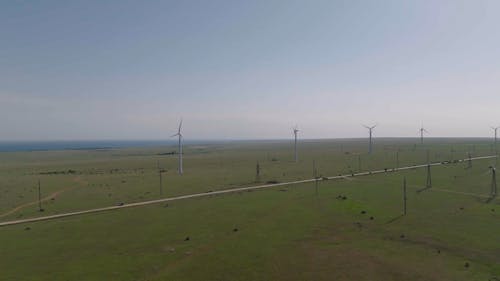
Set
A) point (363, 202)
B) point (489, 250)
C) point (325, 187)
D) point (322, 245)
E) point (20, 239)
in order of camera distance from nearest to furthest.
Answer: point (489, 250)
point (322, 245)
point (20, 239)
point (363, 202)
point (325, 187)

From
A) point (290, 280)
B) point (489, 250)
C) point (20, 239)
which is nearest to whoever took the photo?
point (290, 280)

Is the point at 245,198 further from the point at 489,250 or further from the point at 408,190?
the point at 489,250

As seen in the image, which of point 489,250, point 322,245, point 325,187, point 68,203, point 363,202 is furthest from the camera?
point 325,187

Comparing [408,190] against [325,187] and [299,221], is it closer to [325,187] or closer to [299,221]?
[325,187]

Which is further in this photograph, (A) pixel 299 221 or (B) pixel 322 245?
(A) pixel 299 221

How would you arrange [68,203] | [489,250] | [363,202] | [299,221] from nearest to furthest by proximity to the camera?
1. [489,250]
2. [299,221]
3. [363,202]
4. [68,203]

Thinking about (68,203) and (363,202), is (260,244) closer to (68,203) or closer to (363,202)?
(363,202)

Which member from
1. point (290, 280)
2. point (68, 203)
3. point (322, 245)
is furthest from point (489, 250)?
point (68, 203)

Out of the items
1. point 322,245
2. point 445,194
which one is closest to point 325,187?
point 445,194

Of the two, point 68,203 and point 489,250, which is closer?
point 489,250
